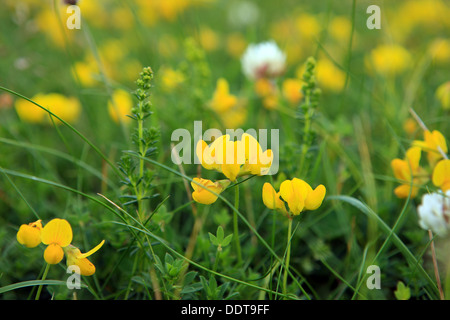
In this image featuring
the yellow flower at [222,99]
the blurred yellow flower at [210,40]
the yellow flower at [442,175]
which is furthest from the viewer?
the blurred yellow flower at [210,40]

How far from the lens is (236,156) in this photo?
2.95 feet

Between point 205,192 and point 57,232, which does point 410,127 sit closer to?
point 205,192

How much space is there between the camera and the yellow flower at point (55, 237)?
92 cm

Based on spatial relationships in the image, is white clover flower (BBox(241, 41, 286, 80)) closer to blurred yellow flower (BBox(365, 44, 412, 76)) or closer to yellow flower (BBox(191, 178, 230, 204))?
blurred yellow flower (BBox(365, 44, 412, 76))

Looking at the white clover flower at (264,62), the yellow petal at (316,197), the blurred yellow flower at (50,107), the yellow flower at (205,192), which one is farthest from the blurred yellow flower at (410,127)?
the blurred yellow flower at (50,107)

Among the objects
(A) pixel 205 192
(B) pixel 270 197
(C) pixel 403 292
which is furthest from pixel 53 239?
(C) pixel 403 292

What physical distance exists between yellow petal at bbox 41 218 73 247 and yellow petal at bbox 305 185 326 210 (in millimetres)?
531

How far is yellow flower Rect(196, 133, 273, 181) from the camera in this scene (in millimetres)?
900

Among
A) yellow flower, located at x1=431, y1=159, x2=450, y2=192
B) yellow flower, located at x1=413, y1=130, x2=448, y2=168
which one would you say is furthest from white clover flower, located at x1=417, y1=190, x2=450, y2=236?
yellow flower, located at x1=413, y1=130, x2=448, y2=168

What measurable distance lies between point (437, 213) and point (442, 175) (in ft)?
0.56

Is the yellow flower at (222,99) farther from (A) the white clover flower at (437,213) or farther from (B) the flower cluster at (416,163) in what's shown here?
(A) the white clover flower at (437,213)
